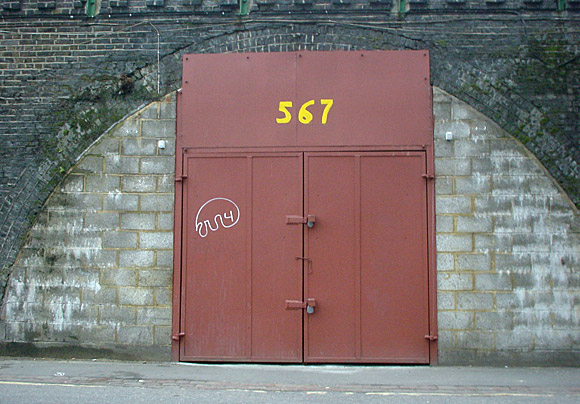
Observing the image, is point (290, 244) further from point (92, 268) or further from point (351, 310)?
point (92, 268)

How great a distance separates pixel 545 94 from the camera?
26.7 feet

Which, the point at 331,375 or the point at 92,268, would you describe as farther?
the point at 92,268

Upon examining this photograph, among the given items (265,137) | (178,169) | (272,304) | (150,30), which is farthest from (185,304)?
(150,30)

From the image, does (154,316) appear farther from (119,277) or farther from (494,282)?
(494,282)

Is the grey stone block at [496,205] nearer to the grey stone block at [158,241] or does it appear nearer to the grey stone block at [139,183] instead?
the grey stone block at [158,241]

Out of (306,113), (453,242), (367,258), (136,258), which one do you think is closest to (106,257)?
(136,258)

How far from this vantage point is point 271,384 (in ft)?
23.3

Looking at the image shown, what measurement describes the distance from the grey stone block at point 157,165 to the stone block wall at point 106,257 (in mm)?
14

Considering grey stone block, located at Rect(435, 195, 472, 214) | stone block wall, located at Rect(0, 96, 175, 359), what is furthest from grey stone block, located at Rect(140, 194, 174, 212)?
grey stone block, located at Rect(435, 195, 472, 214)

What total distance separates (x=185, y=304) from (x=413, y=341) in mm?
Answer: 3106

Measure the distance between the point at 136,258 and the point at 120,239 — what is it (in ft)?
1.16

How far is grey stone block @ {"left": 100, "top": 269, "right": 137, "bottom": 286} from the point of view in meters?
8.23

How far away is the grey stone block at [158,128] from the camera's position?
838 cm

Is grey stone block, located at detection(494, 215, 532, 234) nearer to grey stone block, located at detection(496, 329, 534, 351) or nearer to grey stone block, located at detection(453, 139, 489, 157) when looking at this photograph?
grey stone block, located at detection(453, 139, 489, 157)
